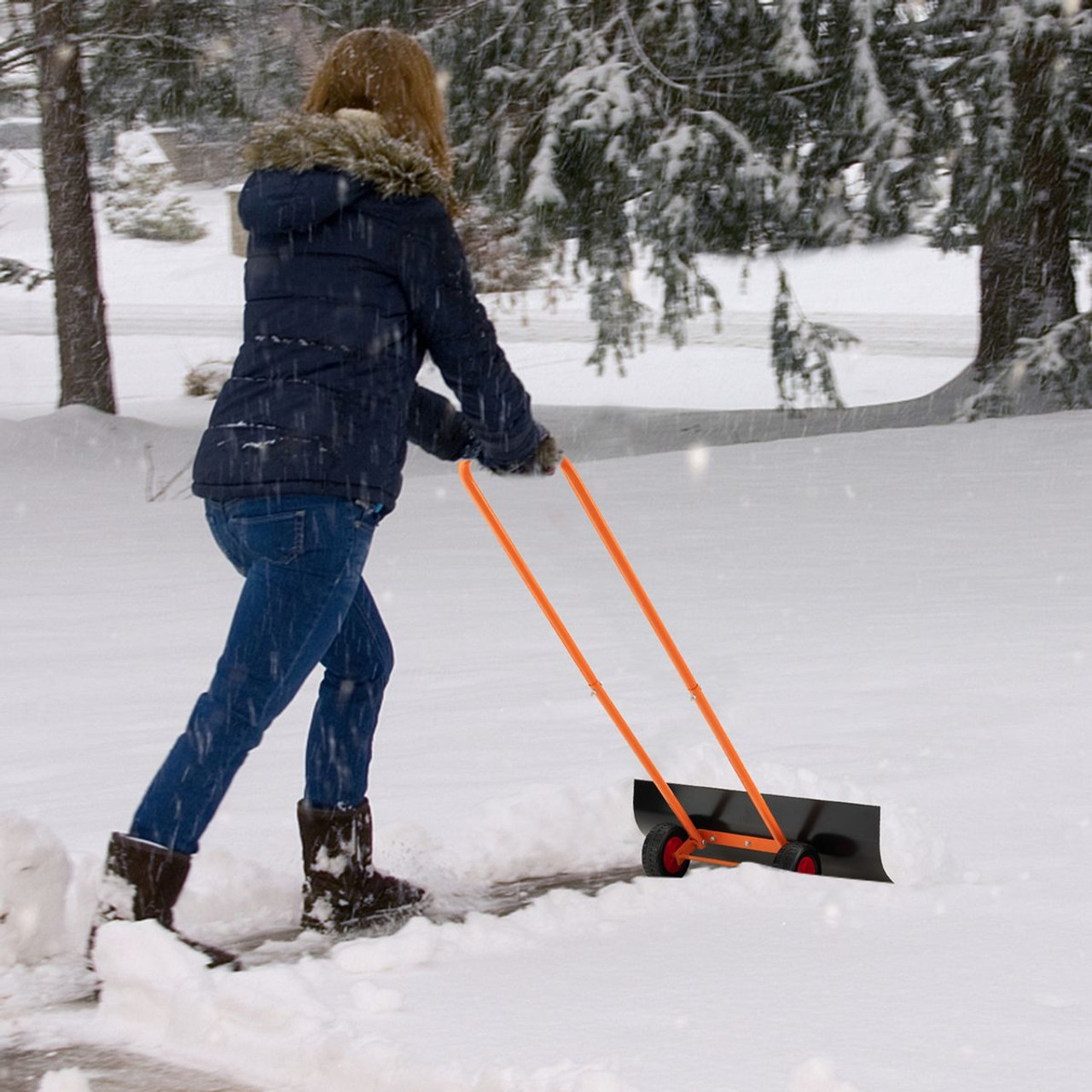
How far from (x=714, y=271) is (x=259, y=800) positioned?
32.7 meters

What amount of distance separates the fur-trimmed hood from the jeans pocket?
0.61 meters

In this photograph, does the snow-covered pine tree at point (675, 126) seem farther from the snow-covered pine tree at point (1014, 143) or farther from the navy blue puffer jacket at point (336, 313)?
the navy blue puffer jacket at point (336, 313)

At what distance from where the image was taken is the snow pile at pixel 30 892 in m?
3.02

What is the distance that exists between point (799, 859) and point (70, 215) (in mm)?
14306

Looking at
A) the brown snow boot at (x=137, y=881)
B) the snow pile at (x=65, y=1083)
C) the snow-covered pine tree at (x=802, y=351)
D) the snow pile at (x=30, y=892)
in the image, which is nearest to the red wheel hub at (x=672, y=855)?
the brown snow boot at (x=137, y=881)

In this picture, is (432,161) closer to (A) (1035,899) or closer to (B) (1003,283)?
(A) (1035,899)

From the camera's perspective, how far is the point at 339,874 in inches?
128

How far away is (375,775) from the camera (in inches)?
166

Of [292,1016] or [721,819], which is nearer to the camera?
[292,1016]

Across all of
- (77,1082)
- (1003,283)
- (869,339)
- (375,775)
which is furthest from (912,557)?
(869,339)

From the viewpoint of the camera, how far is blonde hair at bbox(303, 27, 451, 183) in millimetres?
2961

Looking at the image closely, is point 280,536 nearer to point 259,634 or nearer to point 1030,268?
A: point 259,634

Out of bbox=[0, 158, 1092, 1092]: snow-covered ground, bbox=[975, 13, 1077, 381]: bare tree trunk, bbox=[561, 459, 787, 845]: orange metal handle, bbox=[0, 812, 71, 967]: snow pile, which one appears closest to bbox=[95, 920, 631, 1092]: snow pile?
bbox=[0, 158, 1092, 1092]: snow-covered ground

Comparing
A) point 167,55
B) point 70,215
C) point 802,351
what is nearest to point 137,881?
point 802,351
